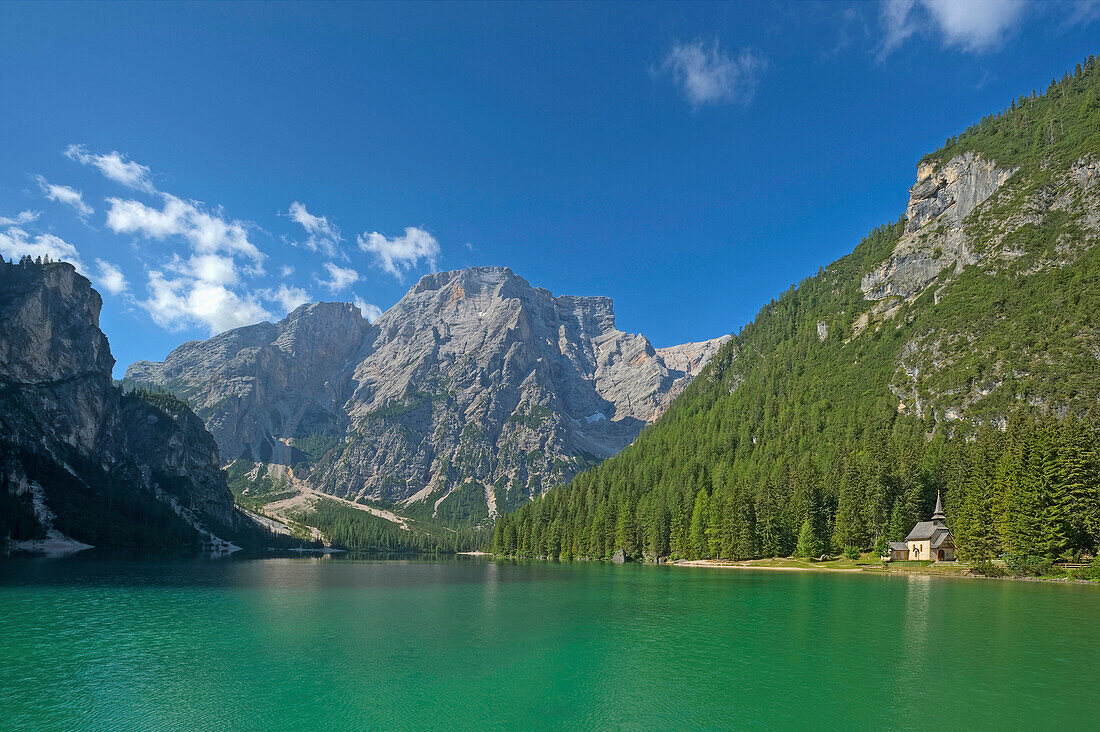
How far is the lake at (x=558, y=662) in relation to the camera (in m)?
23.9

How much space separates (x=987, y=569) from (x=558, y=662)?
70786mm

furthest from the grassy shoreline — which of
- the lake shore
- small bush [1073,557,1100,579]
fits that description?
small bush [1073,557,1100,579]

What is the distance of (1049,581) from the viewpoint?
68000 millimetres

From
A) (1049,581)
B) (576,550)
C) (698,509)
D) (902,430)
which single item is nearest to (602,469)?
(576,550)

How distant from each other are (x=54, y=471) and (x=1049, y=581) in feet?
836

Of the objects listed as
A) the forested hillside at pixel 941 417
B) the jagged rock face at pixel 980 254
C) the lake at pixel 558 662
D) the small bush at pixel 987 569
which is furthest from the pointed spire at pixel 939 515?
the lake at pixel 558 662

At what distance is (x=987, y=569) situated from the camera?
75.3 metres

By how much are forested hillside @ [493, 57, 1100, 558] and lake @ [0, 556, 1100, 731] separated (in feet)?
82.3

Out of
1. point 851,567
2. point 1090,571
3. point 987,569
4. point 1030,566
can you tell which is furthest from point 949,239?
point 1090,571

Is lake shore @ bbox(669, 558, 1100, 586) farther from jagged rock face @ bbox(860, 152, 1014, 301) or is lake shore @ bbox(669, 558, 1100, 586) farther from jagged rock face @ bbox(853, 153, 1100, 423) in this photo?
jagged rock face @ bbox(860, 152, 1014, 301)

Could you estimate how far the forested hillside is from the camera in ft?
266

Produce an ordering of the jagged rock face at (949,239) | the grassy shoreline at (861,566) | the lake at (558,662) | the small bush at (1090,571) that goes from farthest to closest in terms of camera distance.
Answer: the jagged rock face at (949,239)
the grassy shoreline at (861,566)
the small bush at (1090,571)
the lake at (558,662)

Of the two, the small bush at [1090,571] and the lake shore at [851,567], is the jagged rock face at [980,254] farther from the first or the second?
the small bush at [1090,571]

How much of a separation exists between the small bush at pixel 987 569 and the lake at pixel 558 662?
13118mm
